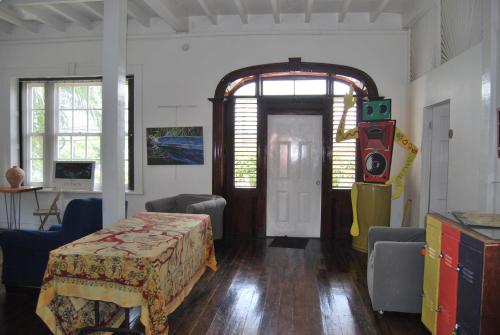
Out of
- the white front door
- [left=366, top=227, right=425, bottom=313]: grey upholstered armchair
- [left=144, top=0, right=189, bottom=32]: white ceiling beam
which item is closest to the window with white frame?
[left=144, top=0, right=189, bottom=32]: white ceiling beam

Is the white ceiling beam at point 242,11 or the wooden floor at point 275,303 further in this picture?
the white ceiling beam at point 242,11

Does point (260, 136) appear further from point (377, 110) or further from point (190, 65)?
point (377, 110)

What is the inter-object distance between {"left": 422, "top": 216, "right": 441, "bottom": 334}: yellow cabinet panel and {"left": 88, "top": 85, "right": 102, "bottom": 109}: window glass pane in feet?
17.2

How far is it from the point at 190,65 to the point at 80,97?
1.98 metres

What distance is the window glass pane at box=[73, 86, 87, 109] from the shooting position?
605cm

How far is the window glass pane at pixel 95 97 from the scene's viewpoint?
6.01m

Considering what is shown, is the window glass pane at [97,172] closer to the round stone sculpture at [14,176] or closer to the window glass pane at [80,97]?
the window glass pane at [80,97]

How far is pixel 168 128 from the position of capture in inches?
224

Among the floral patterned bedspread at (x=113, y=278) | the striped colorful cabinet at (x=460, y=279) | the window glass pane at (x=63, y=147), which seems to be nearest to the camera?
the striped colorful cabinet at (x=460, y=279)

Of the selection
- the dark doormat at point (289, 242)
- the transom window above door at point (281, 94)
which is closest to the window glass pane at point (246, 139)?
the transom window above door at point (281, 94)

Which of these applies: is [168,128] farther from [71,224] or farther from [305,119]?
[71,224]

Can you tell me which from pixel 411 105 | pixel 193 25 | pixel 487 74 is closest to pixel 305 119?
pixel 411 105

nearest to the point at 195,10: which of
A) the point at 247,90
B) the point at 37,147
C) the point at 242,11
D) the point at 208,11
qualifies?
the point at 208,11

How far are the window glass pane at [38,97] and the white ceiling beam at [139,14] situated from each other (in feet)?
7.14
